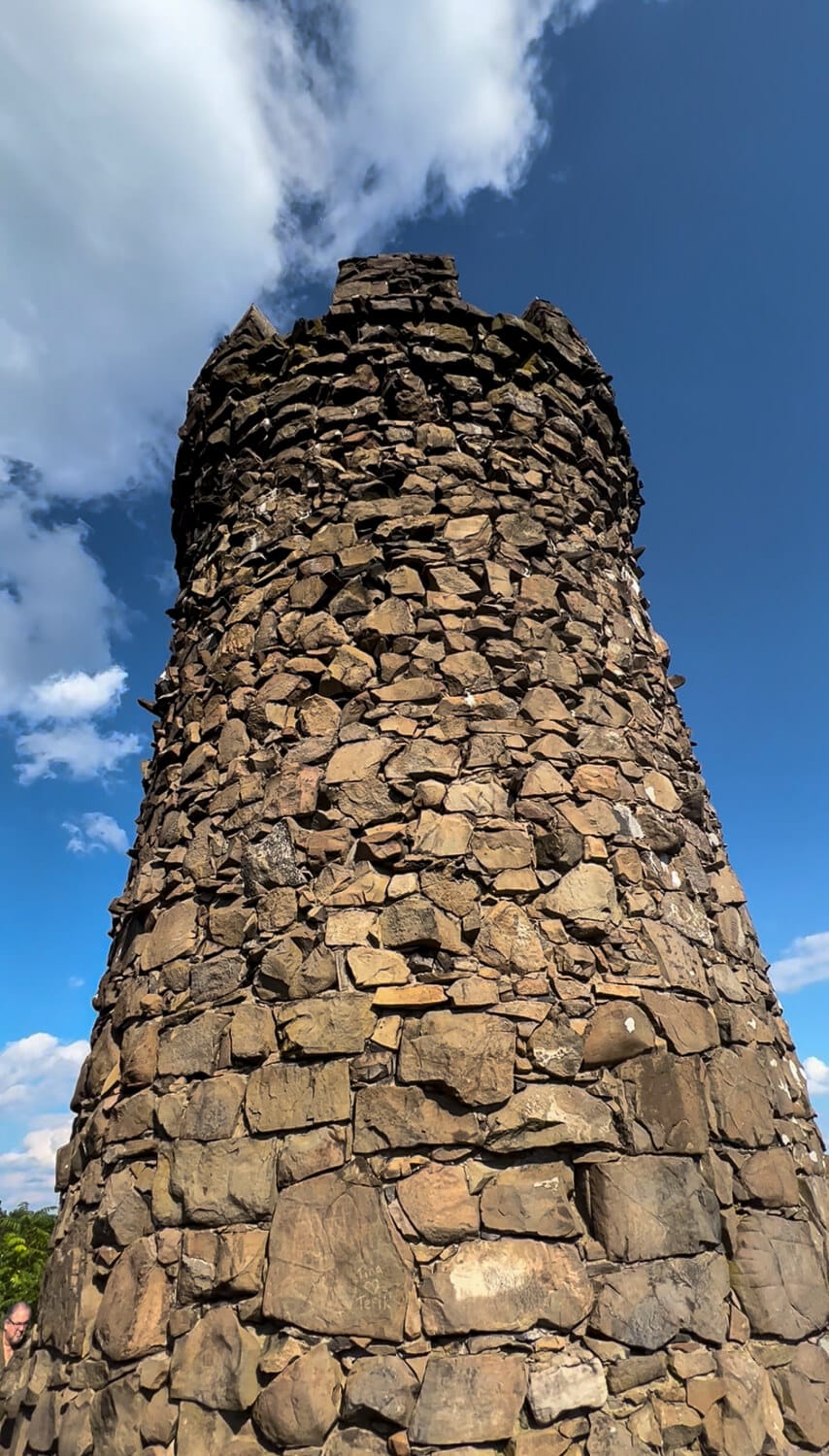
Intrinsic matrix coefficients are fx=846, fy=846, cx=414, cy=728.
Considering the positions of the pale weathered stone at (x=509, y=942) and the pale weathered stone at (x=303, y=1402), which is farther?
the pale weathered stone at (x=509, y=942)

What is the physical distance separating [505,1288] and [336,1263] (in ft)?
1.77

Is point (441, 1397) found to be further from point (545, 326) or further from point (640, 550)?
point (545, 326)

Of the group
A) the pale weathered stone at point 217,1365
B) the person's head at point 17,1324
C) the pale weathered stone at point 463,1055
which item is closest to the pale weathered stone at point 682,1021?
the pale weathered stone at point 463,1055

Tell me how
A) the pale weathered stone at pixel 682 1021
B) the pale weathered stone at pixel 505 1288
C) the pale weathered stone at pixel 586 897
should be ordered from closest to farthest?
the pale weathered stone at pixel 505 1288, the pale weathered stone at pixel 682 1021, the pale weathered stone at pixel 586 897

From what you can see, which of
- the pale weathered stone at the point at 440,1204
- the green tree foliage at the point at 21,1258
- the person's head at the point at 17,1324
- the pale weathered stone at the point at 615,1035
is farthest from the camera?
the green tree foliage at the point at 21,1258

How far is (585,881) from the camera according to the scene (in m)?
3.47

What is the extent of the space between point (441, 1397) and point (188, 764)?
281cm

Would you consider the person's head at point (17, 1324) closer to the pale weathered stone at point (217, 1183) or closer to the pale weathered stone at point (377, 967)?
the pale weathered stone at point (217, 1183)

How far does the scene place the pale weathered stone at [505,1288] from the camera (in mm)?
2607

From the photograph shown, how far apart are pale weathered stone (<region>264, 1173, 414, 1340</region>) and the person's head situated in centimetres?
218

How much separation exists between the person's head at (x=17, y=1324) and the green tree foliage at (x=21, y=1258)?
5.35 m

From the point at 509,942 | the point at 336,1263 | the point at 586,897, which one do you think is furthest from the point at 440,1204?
the point at 586,897

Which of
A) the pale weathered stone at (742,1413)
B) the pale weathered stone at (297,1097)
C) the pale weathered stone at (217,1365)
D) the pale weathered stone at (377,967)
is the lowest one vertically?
the pale weathered stone at (742,1413)

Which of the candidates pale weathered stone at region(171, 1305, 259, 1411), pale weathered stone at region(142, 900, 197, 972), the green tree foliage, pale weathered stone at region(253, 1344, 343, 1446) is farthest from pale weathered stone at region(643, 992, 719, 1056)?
the green tree foliage
